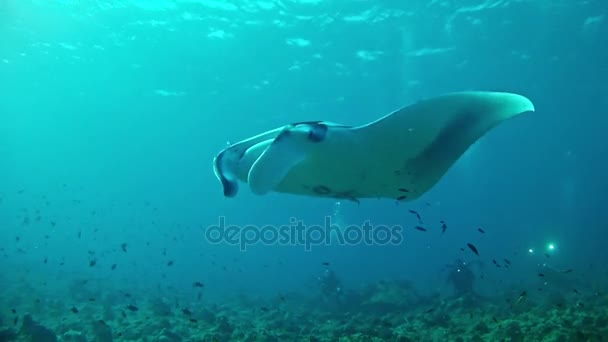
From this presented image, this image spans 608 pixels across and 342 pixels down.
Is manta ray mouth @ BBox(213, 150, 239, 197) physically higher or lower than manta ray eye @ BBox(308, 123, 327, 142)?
lower

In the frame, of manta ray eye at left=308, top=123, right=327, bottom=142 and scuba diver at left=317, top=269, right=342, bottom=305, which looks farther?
scuba diver at left=317, top=269, right=342, bottom=305

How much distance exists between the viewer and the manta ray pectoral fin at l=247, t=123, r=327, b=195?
11.5 ft

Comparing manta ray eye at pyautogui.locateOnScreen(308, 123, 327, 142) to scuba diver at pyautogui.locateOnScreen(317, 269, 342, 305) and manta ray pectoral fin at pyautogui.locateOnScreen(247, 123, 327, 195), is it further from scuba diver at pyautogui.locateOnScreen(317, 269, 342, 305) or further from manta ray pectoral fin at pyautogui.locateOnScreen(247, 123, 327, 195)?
scuba diver at pyautogui.locateOnScreen(317, 269, 342, 305)

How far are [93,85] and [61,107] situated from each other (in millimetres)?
9086

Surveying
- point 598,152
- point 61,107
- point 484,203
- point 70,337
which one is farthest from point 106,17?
point 484,203

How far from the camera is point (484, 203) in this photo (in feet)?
313

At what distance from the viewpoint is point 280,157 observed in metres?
3.55

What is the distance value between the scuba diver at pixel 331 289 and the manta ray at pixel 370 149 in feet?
48.8

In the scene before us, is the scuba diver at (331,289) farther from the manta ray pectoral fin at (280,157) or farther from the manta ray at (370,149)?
the manta ray pectoral fin at (280,157)

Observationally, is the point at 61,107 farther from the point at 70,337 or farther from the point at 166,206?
the point at 166,206

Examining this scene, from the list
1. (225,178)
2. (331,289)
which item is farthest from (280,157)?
(331,289)

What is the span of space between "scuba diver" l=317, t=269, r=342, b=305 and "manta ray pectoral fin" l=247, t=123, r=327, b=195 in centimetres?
1594

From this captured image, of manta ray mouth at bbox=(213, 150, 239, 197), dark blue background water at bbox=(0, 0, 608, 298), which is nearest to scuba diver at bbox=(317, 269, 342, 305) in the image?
dark blue background water at bbox=(0, 0, 608, 298)

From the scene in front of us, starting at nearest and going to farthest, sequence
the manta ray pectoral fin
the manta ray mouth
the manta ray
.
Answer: the manta ray pectoral fin
the manta ray
the manta ray mouth
